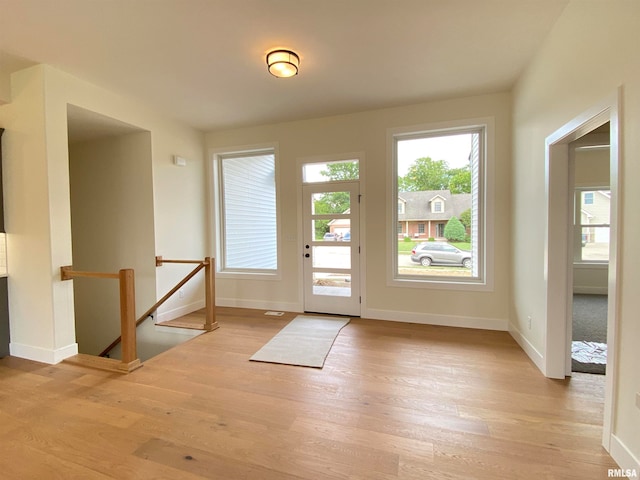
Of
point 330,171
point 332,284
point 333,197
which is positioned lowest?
point 332,284

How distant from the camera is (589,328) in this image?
355 centimetres

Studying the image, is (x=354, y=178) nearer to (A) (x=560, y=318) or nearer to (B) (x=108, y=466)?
(A) (x=560, y=318)

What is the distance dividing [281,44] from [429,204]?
255 centimetres

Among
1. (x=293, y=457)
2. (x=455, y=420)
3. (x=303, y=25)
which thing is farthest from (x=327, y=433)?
(x=303, y=25)

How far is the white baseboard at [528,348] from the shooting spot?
2.49m

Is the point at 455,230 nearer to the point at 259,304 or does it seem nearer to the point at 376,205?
the point at 376,205

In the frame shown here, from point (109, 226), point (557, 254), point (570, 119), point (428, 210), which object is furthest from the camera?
point (109, 226)

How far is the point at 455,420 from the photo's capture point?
73.1 inches

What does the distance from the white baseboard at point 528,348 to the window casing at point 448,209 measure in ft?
1.86

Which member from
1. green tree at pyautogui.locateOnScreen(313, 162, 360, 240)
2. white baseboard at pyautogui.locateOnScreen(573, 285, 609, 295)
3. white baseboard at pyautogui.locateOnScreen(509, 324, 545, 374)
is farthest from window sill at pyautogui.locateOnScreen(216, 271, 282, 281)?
white baseboard at pyautogui.locateOnScreen(573, 285, 609, 295)

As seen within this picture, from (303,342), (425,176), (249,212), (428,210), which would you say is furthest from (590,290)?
(249,212)

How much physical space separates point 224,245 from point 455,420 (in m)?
4.03

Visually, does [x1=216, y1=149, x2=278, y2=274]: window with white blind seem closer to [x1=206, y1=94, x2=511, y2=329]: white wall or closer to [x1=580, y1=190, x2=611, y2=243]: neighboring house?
[x1=206, y1=94, x2=511, y2=329]: white wall

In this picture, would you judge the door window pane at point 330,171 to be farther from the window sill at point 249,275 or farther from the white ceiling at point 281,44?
the window sill at point 249,275
